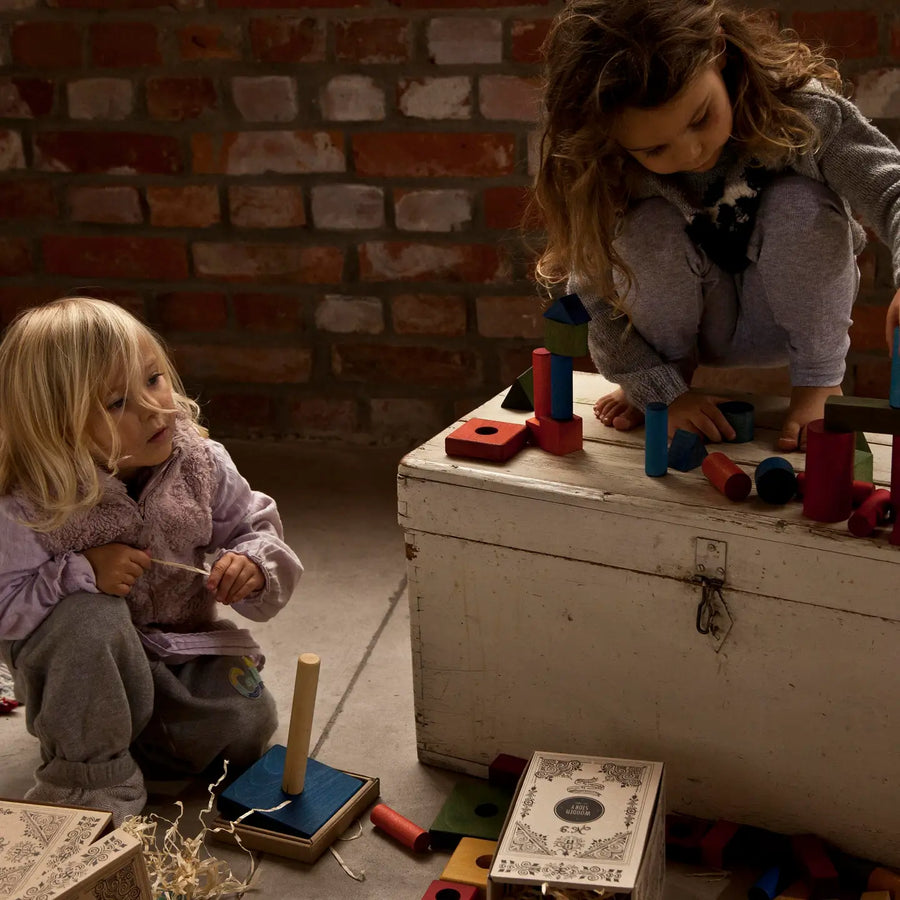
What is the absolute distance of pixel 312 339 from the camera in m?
2.22

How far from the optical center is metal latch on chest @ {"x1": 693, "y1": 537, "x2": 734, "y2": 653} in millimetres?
1215

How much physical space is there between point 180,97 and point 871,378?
1.23 meters

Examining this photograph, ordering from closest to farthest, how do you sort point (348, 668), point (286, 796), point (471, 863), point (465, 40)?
1. point (471, 863)
2. point (286, 796)
3. point (348, 668)
4. point (465, 40)

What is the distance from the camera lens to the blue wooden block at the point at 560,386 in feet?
4.46

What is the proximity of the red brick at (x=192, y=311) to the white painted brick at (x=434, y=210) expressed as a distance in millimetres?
369

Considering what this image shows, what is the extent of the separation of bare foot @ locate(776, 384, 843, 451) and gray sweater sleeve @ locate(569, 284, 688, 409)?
0.41ft

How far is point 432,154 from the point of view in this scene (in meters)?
2.05

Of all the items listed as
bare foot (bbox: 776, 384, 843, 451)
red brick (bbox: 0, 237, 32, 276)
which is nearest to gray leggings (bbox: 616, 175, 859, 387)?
bare foot (bbox: 776, 384, 843, 451)

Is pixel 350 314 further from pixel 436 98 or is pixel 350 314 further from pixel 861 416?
pixel 861 416

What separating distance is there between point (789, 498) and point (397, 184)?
1072 millimetres

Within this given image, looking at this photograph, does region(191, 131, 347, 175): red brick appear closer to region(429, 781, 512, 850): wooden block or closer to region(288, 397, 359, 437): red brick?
region(288, 397, 359, 437): red brick

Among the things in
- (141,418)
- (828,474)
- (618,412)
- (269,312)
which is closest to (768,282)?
(618,412)

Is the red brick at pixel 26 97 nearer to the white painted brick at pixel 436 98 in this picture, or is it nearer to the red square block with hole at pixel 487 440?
the white painted brick at pixel 436 98

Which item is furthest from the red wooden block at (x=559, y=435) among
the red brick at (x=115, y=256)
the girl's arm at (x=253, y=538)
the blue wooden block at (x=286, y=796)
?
the red brick at (x=115, y=256)
